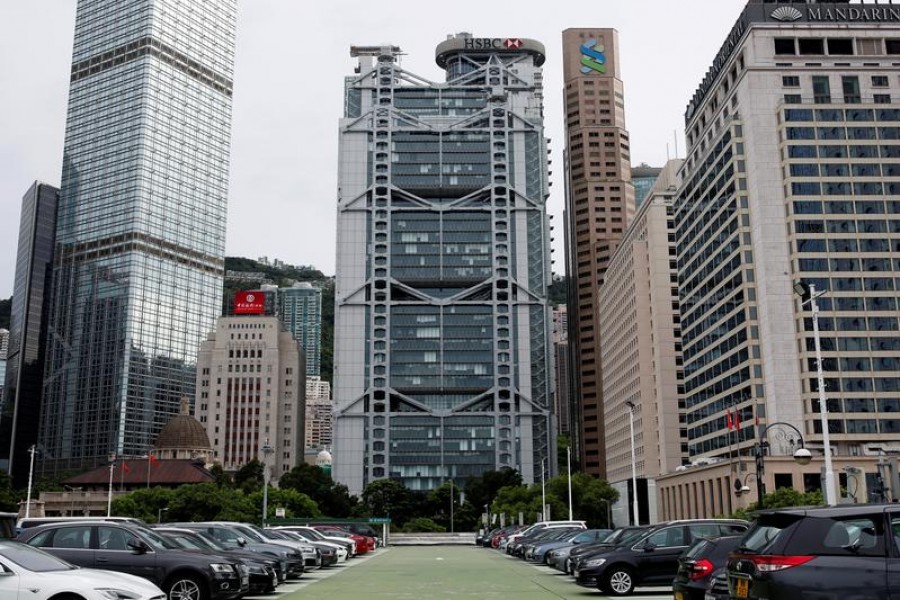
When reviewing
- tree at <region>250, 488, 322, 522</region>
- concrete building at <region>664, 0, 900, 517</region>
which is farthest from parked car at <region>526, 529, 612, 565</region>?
tree at <region>250, 488, 322, 522</region>

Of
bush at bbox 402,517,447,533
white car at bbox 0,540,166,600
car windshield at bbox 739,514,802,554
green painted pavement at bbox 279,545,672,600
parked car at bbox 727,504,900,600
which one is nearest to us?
parked car at bbox 727,504,900,600

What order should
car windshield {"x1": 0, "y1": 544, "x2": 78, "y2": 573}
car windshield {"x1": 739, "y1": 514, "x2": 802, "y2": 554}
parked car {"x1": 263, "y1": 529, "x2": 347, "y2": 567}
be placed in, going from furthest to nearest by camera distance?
1. parked car {"x1": 263, "y1": 529, "x2": 347, "y2": 567}
2. car windshield {"x1": 0, "y1": 544, "x2": 78, "y2": 573}
3. car windshield {"x1": 739, "y1": 514, "x2": 802, "y2": 554}

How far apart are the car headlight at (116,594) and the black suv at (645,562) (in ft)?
43.1

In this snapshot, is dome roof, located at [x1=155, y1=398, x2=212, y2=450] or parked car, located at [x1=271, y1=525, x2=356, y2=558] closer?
parked car, located at [x1=271, y1=525, x2=356, y2=558]

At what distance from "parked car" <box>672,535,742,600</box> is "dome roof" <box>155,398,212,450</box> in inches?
6255

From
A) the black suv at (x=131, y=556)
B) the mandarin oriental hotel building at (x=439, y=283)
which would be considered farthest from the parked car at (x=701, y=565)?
the mandarin oriental hotel building at (x=439, y=283)

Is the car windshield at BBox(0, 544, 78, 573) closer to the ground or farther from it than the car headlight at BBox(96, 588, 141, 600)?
farther from it

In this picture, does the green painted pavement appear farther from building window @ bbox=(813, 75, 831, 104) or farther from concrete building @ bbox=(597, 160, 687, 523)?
concrete building @ bbox=(597, 160, 687, 523)

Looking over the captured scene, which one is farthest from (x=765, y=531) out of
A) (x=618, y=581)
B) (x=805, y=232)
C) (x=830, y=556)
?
(x=805, y=232)

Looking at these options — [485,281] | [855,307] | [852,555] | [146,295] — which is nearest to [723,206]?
[855,307]

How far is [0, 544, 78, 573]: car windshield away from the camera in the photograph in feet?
45.4

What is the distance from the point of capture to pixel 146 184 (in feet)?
646

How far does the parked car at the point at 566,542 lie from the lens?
1383 inches

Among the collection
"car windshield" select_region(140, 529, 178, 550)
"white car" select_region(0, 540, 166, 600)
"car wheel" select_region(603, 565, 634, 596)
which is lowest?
"car wheel" select_region(603, 565, 634, 596)
